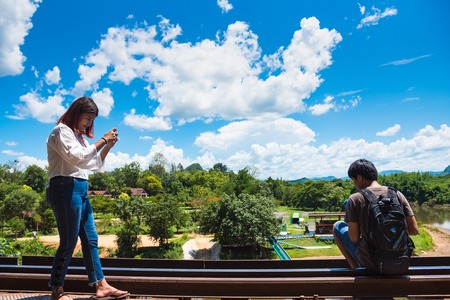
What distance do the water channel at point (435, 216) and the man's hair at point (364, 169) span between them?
36092mm

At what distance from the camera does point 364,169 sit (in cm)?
215

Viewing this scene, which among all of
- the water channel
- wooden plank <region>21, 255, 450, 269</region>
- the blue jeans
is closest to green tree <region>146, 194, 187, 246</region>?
wooden plank <region>21, 255, 450, 269</region>

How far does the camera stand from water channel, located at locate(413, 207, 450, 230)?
1358 inches

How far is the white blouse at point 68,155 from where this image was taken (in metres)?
1.87

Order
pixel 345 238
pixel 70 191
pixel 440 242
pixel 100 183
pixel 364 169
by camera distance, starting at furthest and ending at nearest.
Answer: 1. pixel 100 183
2. pixel 440 242
3. pixel 345 238
4. pixel 364 169
5. pixel 70 191

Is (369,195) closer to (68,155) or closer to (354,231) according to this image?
(354,231)

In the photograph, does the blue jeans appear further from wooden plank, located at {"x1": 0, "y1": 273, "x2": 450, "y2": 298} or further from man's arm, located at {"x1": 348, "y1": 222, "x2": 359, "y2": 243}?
man's arm, located at {"x1": 348, "y1": 222, "x2": 359, "y2": 243}

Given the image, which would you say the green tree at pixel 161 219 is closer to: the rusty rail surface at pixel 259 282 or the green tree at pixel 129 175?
the rusty rail surface at pixel 259 282

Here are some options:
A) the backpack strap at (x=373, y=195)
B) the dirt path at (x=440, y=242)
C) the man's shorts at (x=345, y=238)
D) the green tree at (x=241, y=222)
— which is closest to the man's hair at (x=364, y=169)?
the backpack strap at (x=373, y=195)

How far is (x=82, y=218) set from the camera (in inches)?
80.0

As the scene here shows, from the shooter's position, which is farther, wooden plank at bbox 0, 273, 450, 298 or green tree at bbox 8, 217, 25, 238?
green tree at bbox 8, 217, 25, 238

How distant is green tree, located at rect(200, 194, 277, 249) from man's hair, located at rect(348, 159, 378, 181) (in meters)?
16.7

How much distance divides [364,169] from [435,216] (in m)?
45.3

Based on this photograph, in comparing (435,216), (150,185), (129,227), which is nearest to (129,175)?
(150,185)
